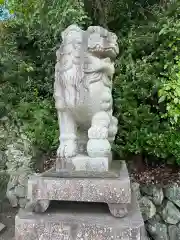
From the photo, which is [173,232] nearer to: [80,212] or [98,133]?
[80,212]

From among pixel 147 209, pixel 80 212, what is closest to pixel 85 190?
pixel 80 212

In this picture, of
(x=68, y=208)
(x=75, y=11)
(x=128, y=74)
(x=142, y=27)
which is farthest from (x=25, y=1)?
→ (x=68, y=208)

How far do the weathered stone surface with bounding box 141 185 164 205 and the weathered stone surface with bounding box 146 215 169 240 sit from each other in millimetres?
158

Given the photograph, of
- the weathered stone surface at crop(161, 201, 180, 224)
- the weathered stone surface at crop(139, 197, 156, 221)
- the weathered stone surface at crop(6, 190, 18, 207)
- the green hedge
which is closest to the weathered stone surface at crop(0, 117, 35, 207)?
the weathered stone surface at crop(6, 190, 18, 207)

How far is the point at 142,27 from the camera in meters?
3.52

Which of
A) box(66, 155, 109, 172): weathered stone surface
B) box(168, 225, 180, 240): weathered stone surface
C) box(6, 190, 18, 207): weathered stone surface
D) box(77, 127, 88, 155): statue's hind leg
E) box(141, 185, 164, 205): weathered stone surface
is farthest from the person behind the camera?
box(6, 190, 18, 207): weathered stone surface

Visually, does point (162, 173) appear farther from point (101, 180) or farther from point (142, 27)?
point (142, 27)

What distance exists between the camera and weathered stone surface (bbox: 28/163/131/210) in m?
1.54

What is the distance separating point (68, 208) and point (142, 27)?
2559 mm

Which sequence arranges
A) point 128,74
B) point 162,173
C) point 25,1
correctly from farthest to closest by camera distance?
1. point 25,1
2. point 128,74
3. point 162,173

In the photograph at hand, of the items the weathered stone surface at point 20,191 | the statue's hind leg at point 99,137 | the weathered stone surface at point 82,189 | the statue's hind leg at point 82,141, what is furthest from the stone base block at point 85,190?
the weathered stone surface at point 20,191

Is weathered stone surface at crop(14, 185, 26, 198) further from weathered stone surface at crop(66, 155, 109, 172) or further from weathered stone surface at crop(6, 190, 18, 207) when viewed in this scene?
weathered stone surface at crop(66, 155, 109, 172)

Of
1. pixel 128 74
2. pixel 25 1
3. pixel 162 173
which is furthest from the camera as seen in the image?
pixel 25 1

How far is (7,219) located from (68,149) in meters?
1.67
